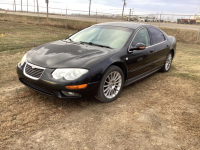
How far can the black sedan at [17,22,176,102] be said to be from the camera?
2.88m

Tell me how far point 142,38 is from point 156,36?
81cm

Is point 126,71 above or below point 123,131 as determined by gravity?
above

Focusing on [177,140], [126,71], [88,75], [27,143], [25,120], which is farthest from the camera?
[126,71]

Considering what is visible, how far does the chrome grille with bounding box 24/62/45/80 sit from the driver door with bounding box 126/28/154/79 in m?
1.74

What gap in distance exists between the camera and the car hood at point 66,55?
2.96m

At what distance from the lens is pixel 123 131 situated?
2.64 meters

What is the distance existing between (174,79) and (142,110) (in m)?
2.30

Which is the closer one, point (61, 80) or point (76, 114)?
point (61, 80)

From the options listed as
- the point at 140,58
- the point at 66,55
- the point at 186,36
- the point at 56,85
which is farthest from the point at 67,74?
the point at 186,36

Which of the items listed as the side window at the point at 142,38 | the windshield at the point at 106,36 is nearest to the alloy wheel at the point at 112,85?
the windshield at the point at 106,36

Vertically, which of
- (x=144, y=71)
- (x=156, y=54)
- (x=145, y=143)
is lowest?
(x=145, y=143)

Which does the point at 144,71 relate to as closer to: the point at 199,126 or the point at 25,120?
the point at 199,126

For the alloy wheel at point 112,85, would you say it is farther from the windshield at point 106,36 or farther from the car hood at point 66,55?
the windshield at point 106,36

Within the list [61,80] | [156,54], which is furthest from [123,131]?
[156,54]
